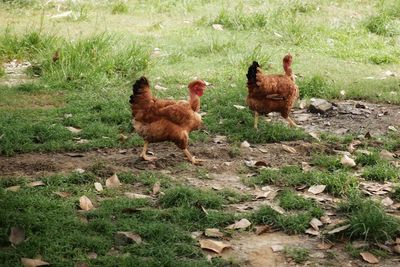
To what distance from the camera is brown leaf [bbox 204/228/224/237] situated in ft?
15.4

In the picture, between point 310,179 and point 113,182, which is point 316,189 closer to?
point 310,179

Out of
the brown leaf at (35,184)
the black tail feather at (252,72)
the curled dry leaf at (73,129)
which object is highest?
the black tail feather at (252,72)

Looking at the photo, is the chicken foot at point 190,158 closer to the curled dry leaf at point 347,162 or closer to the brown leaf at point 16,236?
the curled dry leaf at point 347,162

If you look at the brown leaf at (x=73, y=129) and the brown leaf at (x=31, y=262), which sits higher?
the brown leaf at (x=31, y=262)

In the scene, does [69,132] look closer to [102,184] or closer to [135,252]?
[102,184]

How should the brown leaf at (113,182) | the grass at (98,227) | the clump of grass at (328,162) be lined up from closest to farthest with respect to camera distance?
1. the grass at (98,227)
2. the brown leaf at (113,182)
3. the clump of grass at (328,162)

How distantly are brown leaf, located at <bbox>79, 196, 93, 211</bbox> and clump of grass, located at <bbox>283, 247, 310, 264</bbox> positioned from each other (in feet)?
5.25

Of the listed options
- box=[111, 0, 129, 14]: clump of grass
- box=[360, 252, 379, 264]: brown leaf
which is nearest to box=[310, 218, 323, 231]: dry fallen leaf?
box=[360, 252, 379, 264]: brown leaf

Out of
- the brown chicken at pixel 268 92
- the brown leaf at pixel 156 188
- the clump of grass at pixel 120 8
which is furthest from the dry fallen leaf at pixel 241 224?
the clump of grass at pixel 120 8

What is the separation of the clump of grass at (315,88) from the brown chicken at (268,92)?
1269 mm

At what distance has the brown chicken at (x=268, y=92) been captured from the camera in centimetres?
693

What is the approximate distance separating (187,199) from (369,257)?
152 centimetres

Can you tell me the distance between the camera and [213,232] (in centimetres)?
473

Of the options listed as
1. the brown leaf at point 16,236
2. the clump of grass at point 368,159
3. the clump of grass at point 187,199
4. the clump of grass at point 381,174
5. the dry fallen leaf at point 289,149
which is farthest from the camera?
the dry fallen leaf at point 289,149
